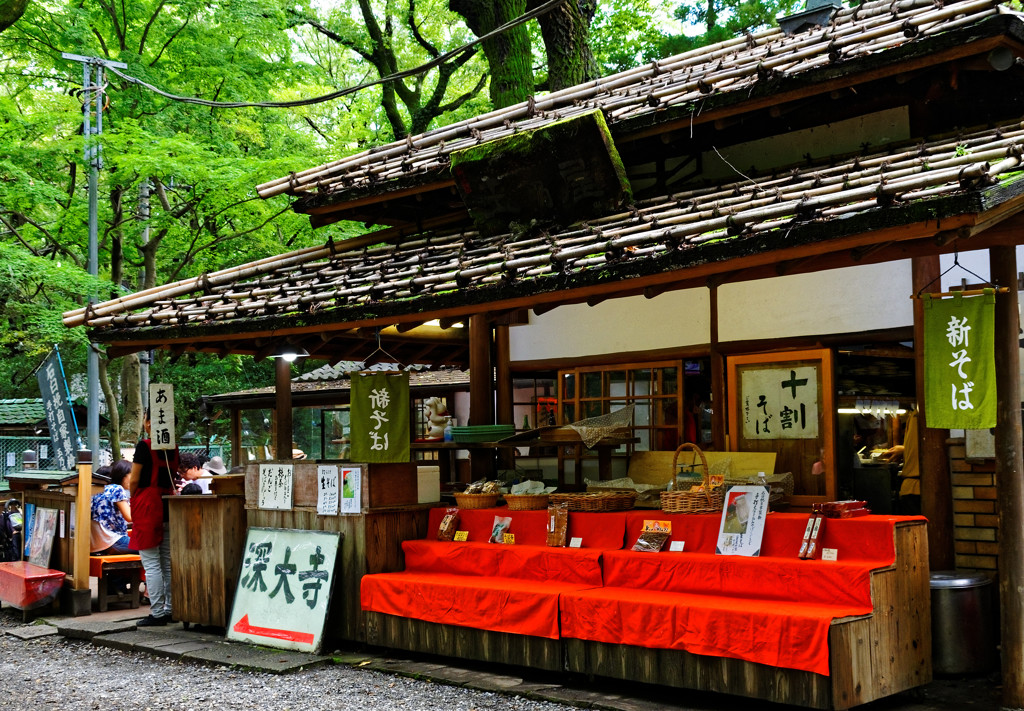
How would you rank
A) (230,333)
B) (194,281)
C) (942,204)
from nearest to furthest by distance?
1. (942,204)
2. (230,333)
3. (194,281)

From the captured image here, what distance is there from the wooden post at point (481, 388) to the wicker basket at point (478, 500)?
5.33 feet

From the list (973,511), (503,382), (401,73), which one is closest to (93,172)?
(401,73)

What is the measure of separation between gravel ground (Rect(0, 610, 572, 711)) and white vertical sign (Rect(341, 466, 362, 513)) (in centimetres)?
152

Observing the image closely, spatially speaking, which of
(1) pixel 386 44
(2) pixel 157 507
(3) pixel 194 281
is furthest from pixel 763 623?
(1) pixel 386 44

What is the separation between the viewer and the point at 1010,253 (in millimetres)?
6887

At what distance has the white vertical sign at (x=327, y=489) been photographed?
9.66 meters

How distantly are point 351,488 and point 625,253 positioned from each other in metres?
3.85

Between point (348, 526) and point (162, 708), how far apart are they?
2500 mm

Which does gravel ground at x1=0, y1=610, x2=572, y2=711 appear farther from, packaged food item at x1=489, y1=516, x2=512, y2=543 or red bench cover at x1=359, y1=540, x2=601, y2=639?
packaged food item at x1=489, y1=516, x2=512, y2=543

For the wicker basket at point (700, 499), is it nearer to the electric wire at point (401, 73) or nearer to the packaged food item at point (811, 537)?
the packaged food item at point (811, 537)

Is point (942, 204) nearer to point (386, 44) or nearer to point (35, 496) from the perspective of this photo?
point (35, 496)

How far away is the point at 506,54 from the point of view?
18.2 meters

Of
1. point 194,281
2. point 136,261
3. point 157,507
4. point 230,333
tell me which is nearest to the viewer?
point 230,333

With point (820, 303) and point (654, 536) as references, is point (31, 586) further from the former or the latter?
point (820, 303)
